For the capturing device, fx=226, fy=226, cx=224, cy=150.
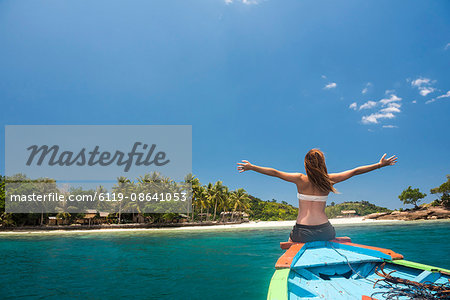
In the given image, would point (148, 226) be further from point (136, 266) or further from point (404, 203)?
point (404, 203)

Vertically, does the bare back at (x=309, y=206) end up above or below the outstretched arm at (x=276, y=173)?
below

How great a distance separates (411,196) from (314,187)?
88.5 m

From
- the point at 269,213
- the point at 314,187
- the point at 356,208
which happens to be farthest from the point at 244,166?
the point at 356,208

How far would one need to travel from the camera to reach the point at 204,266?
9.45 meters

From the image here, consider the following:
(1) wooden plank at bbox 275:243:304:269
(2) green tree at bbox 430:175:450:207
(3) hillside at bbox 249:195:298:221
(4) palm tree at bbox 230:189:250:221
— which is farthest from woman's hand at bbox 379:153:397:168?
(2) green tree at bbox 430:175:450:207

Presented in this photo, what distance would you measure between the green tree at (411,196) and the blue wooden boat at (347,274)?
287 feet

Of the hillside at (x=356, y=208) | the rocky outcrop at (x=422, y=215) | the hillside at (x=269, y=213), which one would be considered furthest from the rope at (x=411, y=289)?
the hillside at (x=356, y=208)

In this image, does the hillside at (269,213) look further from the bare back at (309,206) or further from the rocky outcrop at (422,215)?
the bare back at (309,206)

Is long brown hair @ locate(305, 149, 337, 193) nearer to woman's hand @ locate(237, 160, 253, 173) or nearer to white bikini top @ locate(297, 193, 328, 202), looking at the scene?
white bikini top @ locate(297, 193, 328, 202)

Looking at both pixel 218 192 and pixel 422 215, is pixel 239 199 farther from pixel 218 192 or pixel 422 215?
pixel 422 215

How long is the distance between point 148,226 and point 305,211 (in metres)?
47.3

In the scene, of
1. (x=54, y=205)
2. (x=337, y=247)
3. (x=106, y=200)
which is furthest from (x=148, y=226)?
(x=337, y=247)

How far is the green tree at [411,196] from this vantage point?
69.4m

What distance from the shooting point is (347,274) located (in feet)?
12.4
